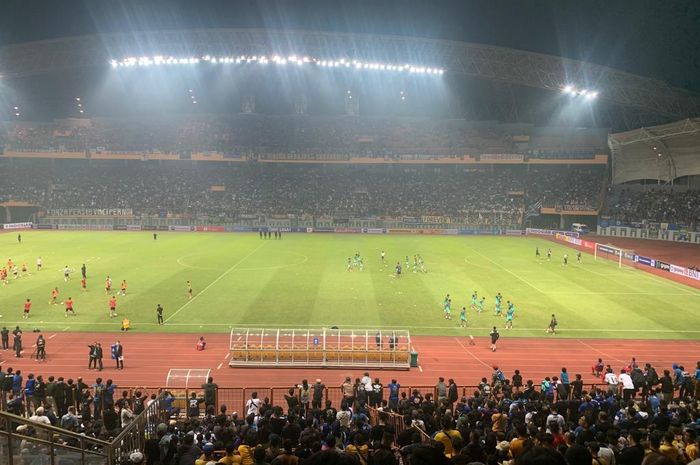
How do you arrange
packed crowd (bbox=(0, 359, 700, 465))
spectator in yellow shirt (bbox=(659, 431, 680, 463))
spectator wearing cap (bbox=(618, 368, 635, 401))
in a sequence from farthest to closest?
spectator wearing cap (bbox=(618, 368, 635, 401)) < spectator in yellow shirt (bbox=(659, 431, 680, 463)) < packed crowd (bbox=(0, 359, 700, 465))

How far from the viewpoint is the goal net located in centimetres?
5109

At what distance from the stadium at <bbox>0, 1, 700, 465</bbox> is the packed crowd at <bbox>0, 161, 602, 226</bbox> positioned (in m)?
0.48

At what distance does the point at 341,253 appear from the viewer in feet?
182

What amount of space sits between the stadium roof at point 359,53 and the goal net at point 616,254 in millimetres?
15472

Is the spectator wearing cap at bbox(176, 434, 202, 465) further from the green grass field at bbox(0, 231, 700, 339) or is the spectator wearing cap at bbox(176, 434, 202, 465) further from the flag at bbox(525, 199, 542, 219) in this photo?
the flag at bbox(525, 199, 542, 219)

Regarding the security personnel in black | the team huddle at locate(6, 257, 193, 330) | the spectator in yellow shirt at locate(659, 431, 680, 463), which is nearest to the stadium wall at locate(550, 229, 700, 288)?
the team huddle at locate(6, 257, 193, 330)

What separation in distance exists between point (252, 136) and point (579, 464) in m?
95.7

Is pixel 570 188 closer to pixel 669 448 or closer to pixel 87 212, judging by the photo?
pixel 87 212

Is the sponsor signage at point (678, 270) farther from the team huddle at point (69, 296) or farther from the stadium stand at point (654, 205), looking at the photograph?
the team huddle at point (69, 296)

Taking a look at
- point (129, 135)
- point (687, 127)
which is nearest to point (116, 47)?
point (129, 135)

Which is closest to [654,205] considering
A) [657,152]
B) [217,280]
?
[657,152]

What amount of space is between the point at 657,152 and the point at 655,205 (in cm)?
→ 744

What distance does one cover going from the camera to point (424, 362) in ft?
79.8

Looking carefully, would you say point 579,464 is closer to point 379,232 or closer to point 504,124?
point 379,232
